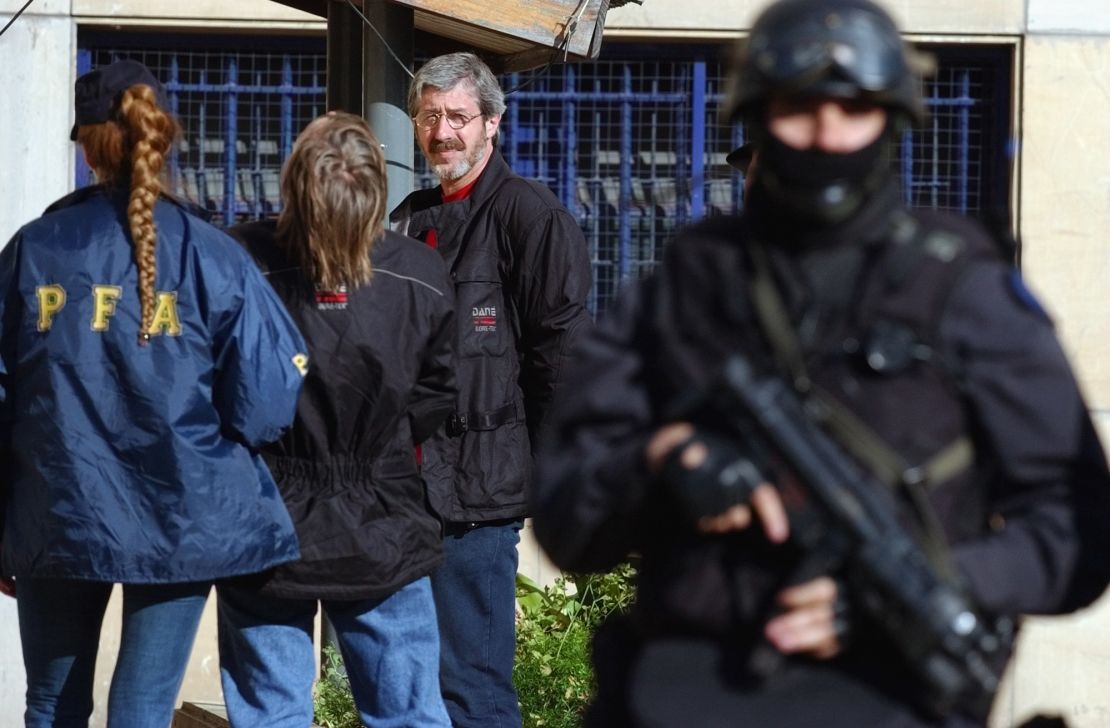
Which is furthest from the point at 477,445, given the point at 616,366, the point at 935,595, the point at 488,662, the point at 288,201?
the point at 935,595

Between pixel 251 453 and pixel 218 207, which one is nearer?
pixel 251 453

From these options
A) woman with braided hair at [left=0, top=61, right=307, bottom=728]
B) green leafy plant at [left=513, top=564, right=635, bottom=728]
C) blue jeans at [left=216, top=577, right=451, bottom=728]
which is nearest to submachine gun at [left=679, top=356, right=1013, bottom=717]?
woman with braided hair at [left=0, top=61, right=307, bottom=728]

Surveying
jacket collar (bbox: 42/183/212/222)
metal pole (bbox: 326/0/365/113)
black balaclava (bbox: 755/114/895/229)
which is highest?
metal pole (bbox: 326/0/365/113)

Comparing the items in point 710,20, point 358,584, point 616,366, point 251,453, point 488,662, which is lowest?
point 488,662

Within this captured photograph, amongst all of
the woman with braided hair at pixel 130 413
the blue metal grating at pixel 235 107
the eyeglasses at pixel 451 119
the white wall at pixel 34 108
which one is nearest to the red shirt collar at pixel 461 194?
the eyeglasses at pixel 451 119

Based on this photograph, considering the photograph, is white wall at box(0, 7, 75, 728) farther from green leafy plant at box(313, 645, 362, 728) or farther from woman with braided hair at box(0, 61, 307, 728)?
woman with braided hair at box(0, 61, 307, 728)

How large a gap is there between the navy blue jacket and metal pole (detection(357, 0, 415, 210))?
1241 mm

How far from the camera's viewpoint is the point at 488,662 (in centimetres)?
457

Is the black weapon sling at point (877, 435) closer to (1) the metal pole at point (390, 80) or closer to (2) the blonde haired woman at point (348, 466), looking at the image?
(2) the blonde haired woman at point (348, 466)

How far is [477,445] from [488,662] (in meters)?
0.58

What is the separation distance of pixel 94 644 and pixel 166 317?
75 cm

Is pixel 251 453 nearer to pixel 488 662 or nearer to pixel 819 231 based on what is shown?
pixel 488 662

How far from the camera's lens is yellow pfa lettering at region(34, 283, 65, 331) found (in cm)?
366

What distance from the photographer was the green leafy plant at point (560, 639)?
18.4 feet
